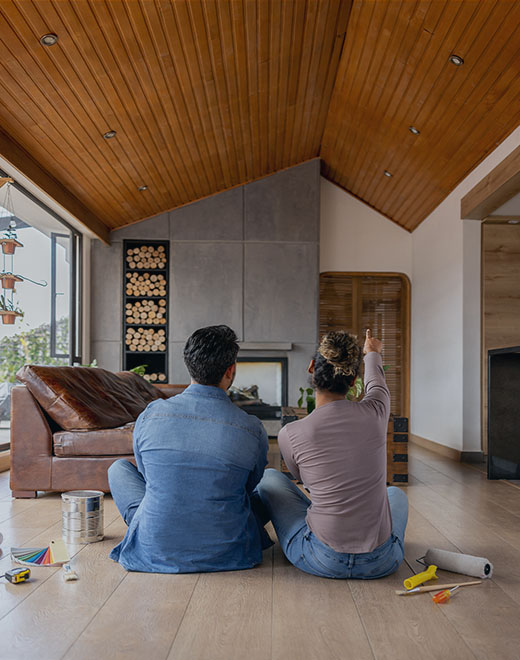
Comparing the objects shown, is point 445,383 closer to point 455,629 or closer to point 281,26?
point 281,26

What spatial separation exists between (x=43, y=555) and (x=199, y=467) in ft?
2.87

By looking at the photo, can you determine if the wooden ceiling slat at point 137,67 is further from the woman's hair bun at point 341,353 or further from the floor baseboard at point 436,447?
the floor baseboard at point 436,447

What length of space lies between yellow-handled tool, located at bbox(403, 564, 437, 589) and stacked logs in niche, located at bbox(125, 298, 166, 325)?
5.81m

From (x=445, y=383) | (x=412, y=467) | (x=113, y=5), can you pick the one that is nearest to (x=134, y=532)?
(x=113, y=5)

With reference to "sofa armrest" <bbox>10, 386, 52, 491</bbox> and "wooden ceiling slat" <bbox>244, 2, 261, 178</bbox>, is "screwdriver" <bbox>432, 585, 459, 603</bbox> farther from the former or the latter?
"wooden ceiling slat" <bbox>244, 2, 261, 178</bbox>

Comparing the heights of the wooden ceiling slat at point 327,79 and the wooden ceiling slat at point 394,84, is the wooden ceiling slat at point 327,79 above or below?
above

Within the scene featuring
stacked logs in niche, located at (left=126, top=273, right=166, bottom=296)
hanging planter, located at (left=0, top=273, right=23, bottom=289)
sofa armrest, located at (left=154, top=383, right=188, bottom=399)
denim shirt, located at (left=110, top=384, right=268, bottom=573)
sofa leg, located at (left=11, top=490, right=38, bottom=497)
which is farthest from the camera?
stacked logs in niche, located at (left=126, top=273, right=166, bottom=296)

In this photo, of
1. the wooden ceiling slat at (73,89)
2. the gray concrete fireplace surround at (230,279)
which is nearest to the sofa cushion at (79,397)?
the wooden ceiling slat at (73,89)

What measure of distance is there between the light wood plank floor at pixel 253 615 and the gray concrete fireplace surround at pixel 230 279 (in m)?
4.93

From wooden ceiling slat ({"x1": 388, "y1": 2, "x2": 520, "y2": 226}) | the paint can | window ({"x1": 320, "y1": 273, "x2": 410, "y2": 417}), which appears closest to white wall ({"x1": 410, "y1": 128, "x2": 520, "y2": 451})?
wooden ceiling slat ({"x1": 388, "y1": 2, "x2": 520, "y2": 226})

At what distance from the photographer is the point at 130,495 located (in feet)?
9.35

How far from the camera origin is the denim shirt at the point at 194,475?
2422 mm

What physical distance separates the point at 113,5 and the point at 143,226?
414cm

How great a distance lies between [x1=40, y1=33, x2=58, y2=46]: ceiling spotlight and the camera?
389 cm
